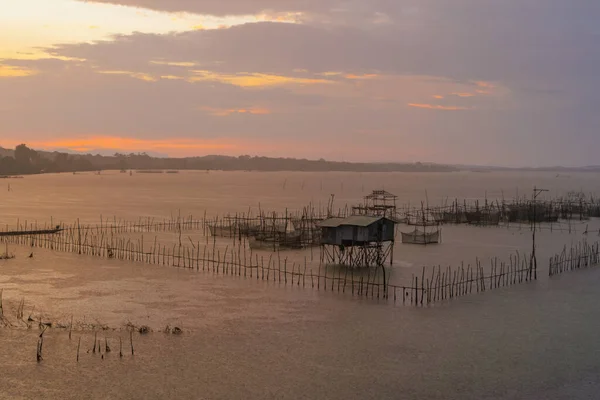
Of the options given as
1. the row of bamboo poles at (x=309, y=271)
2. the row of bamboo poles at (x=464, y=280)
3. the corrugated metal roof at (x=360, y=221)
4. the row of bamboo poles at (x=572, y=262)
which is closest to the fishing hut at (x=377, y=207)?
the corrugated metal roof at (x=360, y=221)

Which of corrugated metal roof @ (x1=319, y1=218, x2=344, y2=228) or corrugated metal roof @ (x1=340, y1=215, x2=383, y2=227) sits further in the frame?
corrugated metal roof @ (x1=319, y1=218, x2=344, y2=228)

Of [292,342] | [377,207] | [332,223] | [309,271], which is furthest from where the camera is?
[377,207]

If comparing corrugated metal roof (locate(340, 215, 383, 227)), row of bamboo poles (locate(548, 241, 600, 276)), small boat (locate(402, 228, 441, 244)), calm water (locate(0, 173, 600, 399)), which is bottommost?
calm water (locate(0, 173, 600, 399))

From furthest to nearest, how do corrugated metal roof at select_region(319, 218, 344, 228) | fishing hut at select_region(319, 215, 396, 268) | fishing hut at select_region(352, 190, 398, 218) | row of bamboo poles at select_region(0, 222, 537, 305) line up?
fishing hut at select_region(352, 190, 398, 218) < corrugated metal roof at select_region(319, 218, 344, 228) < fishing hut at select_region(319, 215, 396, 268) < row of bamboo poles at select_region(0, 222, 537, 305)

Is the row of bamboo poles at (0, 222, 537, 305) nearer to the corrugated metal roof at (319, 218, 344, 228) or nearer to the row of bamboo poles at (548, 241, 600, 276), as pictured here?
the row of bamboo poles at (548, 241, 600, 276)

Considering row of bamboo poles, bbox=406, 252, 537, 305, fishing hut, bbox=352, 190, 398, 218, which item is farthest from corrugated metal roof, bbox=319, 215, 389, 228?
fishing hut, bbox=352, 190, 398, 218

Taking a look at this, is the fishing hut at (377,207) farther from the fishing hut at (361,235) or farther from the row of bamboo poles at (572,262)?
the row of bamboo poles at (572,262)

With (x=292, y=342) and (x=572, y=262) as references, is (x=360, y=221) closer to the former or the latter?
(x=292, y=342)

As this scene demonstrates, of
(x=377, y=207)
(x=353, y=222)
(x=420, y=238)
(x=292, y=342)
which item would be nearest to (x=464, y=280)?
(x=353, y=222)

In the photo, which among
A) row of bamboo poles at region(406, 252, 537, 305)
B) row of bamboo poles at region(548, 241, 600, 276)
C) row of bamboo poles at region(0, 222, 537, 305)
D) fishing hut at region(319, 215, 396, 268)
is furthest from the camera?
row of bamboo poles at region(548, 241, 600, 276)

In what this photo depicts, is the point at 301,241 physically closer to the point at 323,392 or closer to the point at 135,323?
the point at 135,323
